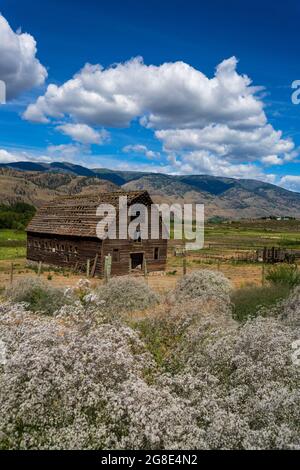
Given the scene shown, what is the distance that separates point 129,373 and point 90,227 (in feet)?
80.4

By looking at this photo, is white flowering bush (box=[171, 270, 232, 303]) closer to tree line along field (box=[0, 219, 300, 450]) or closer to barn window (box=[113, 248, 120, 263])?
tree line along field (box=[0, 219, 300, 450])

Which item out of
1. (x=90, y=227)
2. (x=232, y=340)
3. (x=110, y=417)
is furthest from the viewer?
(x=90, y=227)

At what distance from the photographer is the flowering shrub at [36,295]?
14.6 metres

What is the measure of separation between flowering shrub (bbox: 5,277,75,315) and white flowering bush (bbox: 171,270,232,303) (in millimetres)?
4090

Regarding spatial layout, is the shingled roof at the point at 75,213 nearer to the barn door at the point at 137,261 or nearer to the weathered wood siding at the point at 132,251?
the weathered wood siding at the point at 132,251

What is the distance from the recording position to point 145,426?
16.9ft

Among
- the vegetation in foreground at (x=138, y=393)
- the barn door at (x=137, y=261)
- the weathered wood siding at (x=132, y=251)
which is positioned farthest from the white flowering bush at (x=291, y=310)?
the barn door at (x=137, y=261)

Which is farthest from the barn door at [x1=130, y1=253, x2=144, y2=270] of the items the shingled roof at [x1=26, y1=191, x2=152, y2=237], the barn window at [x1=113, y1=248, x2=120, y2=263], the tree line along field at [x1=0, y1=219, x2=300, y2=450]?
the tree line along field at [x1=0, y1=219, x2=300, y2=450]

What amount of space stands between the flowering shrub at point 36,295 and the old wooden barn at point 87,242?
12.0 m

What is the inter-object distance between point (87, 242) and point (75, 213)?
441 cm

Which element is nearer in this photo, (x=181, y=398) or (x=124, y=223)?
(x=181, y=398)
